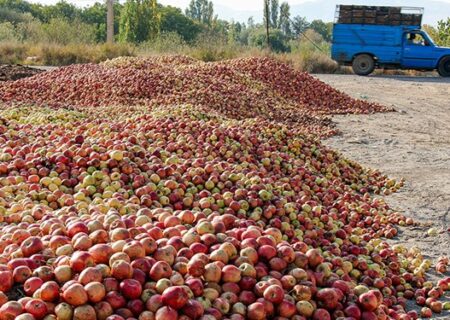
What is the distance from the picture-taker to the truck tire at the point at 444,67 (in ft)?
74.7

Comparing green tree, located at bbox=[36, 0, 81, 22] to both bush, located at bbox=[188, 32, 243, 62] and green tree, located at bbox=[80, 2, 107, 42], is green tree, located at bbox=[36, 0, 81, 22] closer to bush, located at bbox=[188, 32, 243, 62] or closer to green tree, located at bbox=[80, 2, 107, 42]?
green tree, located at bbox=[80, 2, 107, 42]

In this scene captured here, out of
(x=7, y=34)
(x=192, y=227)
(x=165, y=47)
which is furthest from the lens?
(x=7, y=34)

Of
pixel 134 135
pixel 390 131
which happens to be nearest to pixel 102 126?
pixel 134 135

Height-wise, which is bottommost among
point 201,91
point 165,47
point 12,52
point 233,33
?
point 201,91

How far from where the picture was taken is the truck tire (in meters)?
22.8

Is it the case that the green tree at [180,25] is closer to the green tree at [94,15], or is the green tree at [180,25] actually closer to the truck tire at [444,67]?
the green tree at [94,15]

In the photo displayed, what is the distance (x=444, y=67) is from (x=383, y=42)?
2.86m

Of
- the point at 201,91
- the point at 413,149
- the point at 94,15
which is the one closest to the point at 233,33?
the point at 94,15

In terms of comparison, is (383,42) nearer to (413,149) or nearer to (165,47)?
(165,47)

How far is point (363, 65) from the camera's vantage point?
23766 millimetres

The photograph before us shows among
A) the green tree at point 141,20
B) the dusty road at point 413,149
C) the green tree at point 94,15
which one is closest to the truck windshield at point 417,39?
the dusty road at point 413,149

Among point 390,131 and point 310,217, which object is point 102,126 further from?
point 390,131

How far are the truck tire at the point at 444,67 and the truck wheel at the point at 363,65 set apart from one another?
2.82 metres

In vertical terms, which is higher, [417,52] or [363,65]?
[417,52]
